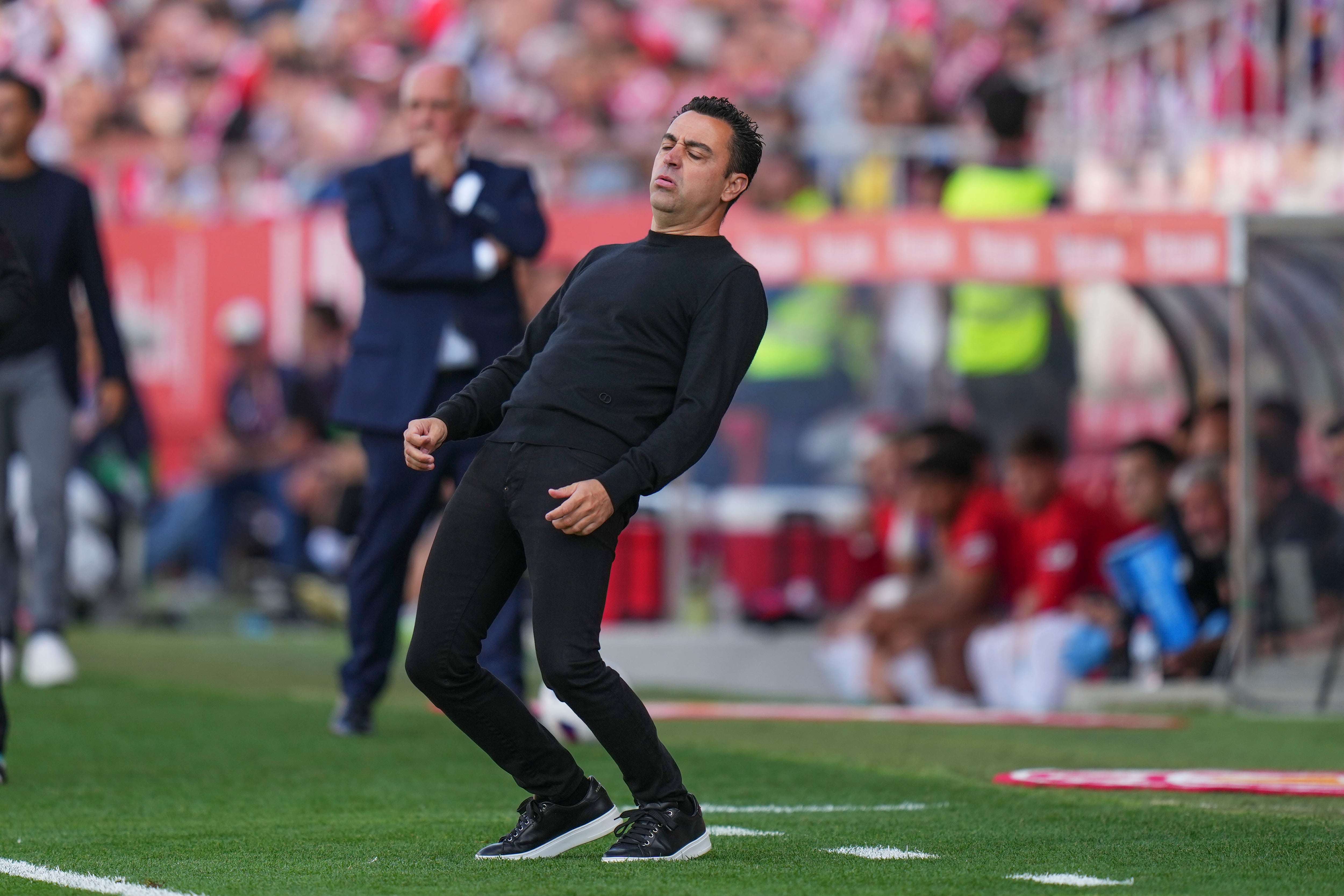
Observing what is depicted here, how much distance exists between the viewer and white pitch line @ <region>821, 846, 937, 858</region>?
14.6ft

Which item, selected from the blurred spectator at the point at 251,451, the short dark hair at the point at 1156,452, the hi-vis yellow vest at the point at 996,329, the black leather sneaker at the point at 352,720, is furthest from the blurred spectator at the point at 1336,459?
the blurred spectator at the point at 251,451

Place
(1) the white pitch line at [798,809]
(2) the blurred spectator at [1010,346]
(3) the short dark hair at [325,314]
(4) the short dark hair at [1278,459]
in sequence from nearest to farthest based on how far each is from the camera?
(1) the white pitch line at [798,809]
(4) the short dark hair at [1278,459]
(2) the blurred spectator at [1010,346]
(3) the short dark hair at [325,314]

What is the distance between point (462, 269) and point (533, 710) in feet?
5.51

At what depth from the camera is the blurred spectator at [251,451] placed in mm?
14586

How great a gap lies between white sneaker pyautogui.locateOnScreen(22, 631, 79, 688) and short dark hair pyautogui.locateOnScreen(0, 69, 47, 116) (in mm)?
1975

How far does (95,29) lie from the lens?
21.0 metres

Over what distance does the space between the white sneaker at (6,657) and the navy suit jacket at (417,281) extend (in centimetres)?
186

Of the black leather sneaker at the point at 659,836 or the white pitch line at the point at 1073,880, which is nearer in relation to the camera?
the white pitch line at the point at 1073,880

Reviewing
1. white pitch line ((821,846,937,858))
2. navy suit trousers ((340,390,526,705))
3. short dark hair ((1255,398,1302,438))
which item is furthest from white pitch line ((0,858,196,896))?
short dark hair ((1255,398,1302,438))

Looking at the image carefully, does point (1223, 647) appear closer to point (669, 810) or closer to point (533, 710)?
point (533, 710)

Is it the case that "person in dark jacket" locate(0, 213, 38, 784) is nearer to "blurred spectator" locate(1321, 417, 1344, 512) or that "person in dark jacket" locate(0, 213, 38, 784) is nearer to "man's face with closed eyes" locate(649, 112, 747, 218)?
"man's face with closed eyes" locate(649, 112, 747, 218)

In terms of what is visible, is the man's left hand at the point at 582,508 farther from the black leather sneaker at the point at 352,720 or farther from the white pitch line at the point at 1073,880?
the black leather sneaker at the point at 352,720

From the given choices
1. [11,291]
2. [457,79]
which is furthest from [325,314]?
[11,291]

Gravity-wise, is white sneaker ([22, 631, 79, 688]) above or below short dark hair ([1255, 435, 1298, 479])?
below
